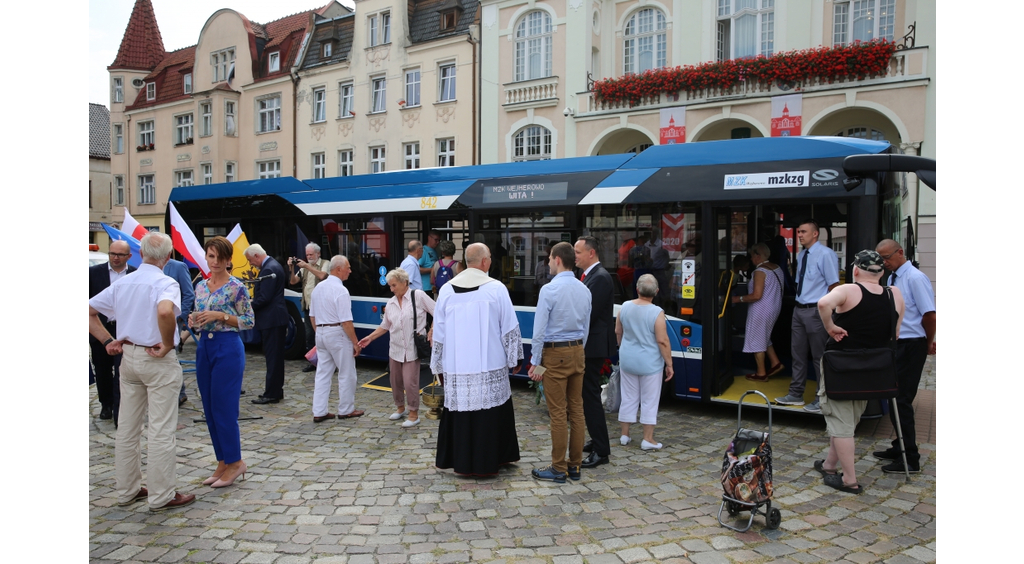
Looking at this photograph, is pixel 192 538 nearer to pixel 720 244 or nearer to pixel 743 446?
pixel 743 446

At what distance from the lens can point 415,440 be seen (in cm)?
682

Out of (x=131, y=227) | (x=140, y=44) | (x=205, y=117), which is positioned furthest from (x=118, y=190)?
(x=131, y=227)

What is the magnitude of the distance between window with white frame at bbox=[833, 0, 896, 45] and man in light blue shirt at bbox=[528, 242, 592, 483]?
1505 cm

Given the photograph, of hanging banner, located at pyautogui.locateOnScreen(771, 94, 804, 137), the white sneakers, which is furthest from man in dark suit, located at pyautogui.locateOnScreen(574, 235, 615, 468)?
hanging banner, located at pyautogui.locateOnScreen(771, 94, 804, 137)

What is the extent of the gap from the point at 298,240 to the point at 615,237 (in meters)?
5.73

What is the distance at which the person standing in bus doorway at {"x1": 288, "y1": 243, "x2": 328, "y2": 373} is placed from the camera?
9.81m

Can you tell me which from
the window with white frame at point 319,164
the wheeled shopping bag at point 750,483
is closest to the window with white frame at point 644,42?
the window with white frame at point 319,164

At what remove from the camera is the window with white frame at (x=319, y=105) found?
28.9m

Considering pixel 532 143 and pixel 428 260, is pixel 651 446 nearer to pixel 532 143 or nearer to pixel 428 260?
pixel 428 260

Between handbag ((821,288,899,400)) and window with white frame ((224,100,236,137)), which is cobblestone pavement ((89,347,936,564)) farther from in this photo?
window with white frame ((224,100,236,137))

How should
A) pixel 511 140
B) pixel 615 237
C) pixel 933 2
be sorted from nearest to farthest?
pixel 615 237, pixel 933 2, pixel 511 140

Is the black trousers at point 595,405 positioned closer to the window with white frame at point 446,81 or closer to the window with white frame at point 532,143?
the window with white frame at point 532,143

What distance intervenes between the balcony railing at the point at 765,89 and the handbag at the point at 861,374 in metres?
13.1

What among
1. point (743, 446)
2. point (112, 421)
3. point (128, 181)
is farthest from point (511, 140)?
point (128, 181)
